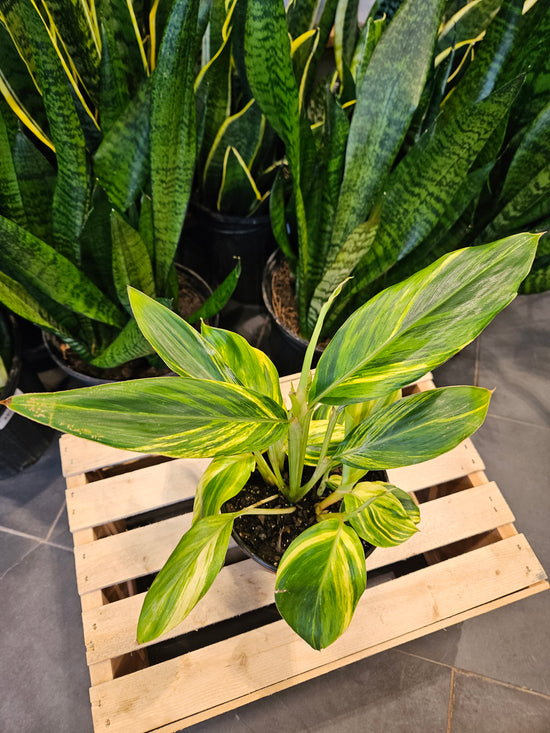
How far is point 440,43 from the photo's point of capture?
818mm

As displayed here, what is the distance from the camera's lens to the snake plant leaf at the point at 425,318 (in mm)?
356

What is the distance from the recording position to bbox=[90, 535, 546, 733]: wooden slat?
2.02ft

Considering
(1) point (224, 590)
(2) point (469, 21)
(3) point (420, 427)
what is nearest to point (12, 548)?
(1) point (224, 590)

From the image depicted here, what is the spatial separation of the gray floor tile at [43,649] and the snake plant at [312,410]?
0.54 metres

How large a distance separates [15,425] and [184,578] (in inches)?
23.6

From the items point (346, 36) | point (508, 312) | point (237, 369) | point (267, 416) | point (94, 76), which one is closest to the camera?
point (267, 416)

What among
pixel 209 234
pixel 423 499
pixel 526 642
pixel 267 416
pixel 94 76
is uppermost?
pixel 94 76

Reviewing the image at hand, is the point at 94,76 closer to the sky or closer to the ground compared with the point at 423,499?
closer to the sky

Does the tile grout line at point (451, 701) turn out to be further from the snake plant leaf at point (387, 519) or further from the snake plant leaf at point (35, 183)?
the snake plant leaf at point (35, 183)

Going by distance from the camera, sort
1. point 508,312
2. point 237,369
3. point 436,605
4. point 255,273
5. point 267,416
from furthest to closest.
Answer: point 508,312 < point 255,273 < point 436,605 < point 237,369 < point 267,416

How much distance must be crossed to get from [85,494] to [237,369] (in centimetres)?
40

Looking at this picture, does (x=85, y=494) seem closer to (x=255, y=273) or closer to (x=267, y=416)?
(x=267, y=416)

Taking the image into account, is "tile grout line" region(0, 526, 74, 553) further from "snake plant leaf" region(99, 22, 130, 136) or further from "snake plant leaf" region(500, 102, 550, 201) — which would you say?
"snake plant leaf" region(500, 102, 550, 201)

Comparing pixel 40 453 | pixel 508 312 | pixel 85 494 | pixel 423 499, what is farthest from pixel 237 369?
pixel 508 312
